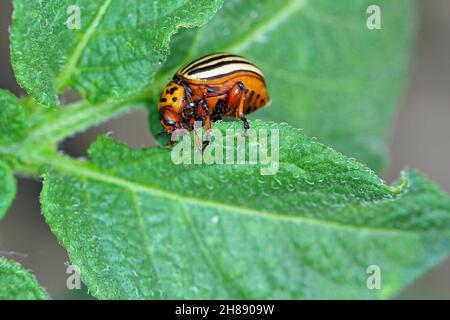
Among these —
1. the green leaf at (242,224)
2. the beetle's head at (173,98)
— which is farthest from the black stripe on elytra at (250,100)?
the green leaf at (242,224)

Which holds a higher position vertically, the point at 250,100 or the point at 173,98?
the point at 250,100

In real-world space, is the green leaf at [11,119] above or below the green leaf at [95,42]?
below

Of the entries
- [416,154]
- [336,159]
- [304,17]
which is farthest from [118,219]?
→ [416,154]

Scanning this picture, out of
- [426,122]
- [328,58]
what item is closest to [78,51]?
[328,58]

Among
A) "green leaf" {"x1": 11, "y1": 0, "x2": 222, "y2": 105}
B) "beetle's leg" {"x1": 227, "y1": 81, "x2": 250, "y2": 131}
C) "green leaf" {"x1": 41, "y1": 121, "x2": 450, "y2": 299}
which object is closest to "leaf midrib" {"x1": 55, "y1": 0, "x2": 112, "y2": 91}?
"green leaf" {"x1": 11, "y1": 0, "x2": 222, "y2": 105}

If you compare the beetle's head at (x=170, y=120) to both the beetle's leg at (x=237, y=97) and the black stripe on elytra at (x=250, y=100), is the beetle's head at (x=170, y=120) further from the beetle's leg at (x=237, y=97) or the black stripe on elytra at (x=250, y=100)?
the black stripe on elytra at (x=250, y=100)

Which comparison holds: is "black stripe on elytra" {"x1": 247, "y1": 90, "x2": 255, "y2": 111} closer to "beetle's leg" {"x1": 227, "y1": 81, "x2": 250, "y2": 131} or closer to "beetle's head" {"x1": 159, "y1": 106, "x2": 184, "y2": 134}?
"beetle's leg" {"x1": 227, "y1": 81, "x2": 250, "y2": 131}

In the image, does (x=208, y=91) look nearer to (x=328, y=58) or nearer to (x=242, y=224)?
(x=242, y=224)
